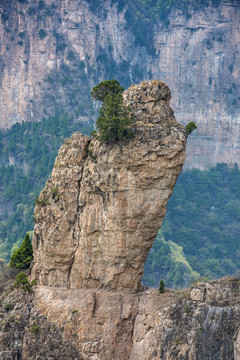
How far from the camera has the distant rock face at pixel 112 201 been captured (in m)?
49.9

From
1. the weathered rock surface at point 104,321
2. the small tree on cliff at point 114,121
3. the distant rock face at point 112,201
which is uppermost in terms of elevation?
the small tree on cliff at point 114,121

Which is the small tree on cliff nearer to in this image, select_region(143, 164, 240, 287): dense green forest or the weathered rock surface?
the weathered rock surface

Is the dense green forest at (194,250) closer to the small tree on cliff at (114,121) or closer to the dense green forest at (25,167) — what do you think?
the dense green forest at (25,167)

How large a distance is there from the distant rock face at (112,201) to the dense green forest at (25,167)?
112 meters

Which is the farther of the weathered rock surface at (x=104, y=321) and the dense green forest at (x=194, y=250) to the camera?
the dense green forest at (x=194, y=250)

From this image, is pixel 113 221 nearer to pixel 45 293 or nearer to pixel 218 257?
pixel 45 293

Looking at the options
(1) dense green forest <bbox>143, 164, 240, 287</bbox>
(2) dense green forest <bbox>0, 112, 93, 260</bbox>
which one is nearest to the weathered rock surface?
(1) dense green forest <bbox>143, 164, 240, 287</bbox>

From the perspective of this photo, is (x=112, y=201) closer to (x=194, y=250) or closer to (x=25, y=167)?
(x=194, y=250)

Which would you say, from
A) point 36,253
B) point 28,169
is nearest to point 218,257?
point 28,169

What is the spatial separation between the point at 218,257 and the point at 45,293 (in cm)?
13354

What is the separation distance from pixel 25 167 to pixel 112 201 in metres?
143

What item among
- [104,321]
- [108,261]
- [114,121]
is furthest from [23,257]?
[114,121]

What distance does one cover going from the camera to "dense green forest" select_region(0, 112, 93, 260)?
17200cm

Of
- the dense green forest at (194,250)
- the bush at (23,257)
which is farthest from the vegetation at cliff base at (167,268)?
the bush at (23,257)
